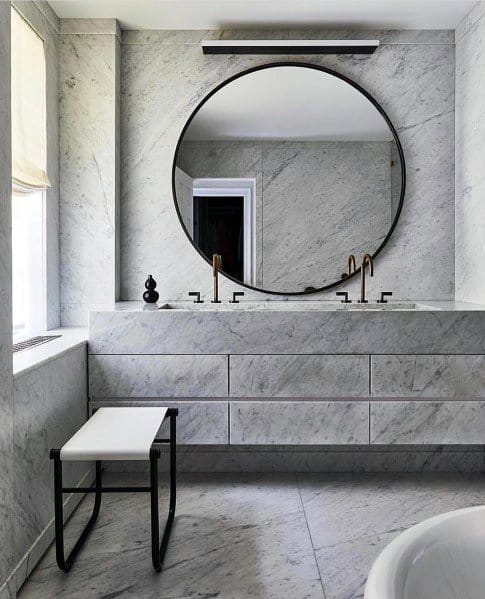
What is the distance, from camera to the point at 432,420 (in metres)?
3.02

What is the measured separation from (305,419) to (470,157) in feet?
5.17

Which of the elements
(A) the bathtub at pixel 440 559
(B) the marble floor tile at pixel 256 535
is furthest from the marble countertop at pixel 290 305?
(A) the bathtub at pixel 440 559

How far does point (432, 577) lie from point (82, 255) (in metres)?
2.66

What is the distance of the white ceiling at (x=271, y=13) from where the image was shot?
3.25 meters

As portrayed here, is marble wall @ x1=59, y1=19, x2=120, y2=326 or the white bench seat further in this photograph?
marble wall @ x1=59, y1=19, x2=120, y2=326

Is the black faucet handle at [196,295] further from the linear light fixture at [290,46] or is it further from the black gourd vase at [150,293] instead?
the linear light fixture at [290,46]

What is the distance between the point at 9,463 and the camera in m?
2.00

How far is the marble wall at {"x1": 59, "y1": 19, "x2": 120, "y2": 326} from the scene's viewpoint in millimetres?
3475

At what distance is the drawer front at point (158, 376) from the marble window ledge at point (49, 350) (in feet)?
0.52

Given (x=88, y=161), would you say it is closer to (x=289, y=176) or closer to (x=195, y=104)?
(x=195, y=104)

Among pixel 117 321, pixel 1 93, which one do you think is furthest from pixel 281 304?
pixel 1 93

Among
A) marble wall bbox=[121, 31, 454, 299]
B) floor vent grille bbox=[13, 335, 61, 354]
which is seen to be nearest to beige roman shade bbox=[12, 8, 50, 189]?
marble wall bbox=[121, 31, 454, 299]

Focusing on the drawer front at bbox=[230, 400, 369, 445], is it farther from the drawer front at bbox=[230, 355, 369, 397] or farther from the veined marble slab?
the veined marble slab

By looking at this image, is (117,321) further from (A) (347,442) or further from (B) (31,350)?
(A) (347,442)
